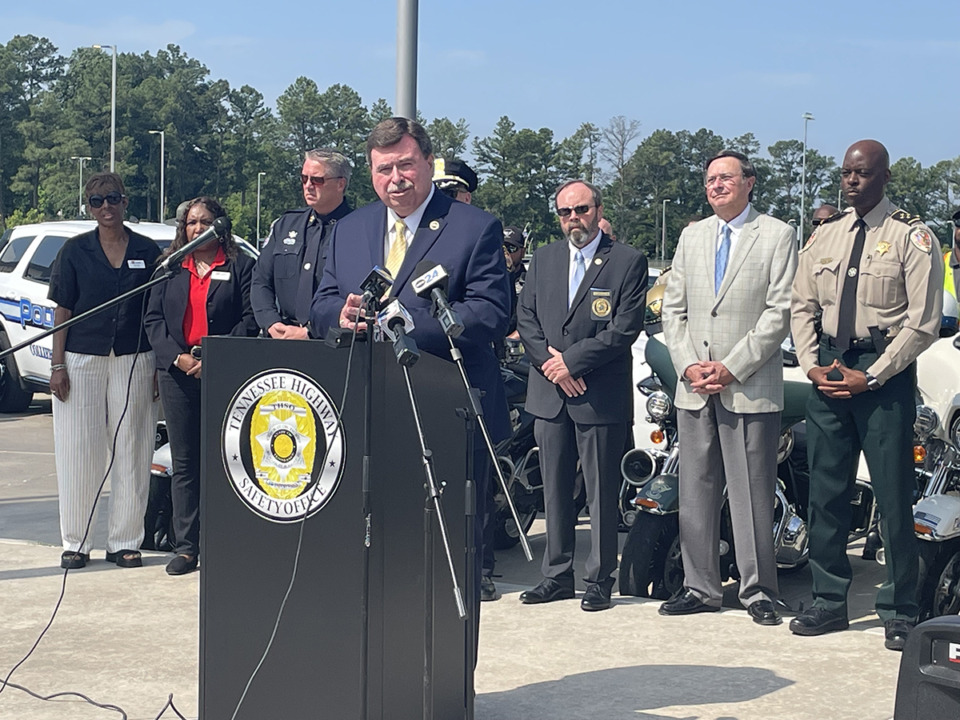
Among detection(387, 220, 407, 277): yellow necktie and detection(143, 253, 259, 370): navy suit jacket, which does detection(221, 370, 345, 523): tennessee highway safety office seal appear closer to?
detection(387, 220, 407, 277): yellow necktie

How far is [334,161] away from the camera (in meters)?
7.18

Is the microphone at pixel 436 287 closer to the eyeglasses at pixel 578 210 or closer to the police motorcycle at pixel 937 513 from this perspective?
the police motorcycle at pixel 937 513

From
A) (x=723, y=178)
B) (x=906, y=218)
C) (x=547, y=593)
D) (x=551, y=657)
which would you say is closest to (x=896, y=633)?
(x=551, y=657)

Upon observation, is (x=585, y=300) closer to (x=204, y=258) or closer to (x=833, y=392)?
(x=833, y=392)

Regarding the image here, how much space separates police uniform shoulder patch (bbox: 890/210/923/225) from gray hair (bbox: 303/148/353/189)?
289cm

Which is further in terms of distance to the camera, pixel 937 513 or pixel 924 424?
pixel 924 424

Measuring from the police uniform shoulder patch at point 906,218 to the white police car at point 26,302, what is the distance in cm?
1014

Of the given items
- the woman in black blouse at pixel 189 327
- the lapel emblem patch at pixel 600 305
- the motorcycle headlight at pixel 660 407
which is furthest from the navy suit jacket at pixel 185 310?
the motorcycle headlight at pixel 660 407

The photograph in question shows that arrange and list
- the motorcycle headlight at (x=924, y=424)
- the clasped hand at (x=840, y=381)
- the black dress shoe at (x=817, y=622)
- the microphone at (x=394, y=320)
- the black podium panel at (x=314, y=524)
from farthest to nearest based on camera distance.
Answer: the motorcycle headlight at (x=924, y=424)
the black dress shoe at (x=817, y=622)
the clasped hand at (x=840, y=381)
the black podium panel at (x=314, y=524)
the microphone at (x=394, y=320)

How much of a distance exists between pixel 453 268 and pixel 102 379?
3.66 m

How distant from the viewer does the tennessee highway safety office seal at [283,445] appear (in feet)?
12.2

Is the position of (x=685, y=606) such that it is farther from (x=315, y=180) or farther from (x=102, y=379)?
(x=102, y=379)

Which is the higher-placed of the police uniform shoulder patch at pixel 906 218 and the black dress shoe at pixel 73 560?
the police uniform shoulder patch at pixel 906 218

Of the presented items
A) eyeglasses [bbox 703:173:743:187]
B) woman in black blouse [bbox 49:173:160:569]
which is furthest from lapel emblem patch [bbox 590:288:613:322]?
woman in black blouse [bbox 49:173:160:569]
